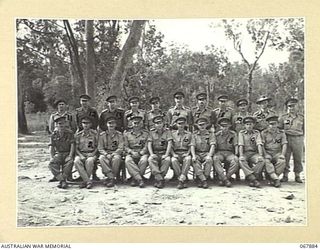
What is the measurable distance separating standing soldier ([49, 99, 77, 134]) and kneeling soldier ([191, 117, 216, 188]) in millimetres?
427

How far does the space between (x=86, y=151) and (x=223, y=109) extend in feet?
1.64

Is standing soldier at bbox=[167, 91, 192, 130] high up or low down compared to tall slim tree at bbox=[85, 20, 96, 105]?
down

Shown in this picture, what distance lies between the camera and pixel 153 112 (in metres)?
2.54

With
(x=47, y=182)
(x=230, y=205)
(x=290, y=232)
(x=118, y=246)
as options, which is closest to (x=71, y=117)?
(x=47, y=182)

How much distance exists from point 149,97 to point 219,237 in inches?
21.2

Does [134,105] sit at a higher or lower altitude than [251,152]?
higher

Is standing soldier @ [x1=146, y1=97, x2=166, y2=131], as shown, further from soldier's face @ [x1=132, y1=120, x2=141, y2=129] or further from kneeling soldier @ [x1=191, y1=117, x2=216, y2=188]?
kneeling soldier @ [x1=191, y1=117, x2=216, y2=188]

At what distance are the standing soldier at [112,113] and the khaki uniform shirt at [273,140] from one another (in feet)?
1.65

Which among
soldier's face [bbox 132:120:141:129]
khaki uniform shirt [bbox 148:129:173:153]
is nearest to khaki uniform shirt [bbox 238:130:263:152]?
khaki uniform shirt [bbox 148:129:173:153]

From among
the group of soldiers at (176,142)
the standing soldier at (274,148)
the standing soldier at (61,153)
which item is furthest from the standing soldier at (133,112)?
→ the standing soldier at (274,148)

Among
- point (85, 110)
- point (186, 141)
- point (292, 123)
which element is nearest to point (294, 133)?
point (292, 123)

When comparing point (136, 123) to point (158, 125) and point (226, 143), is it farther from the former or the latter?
point (226, 143)

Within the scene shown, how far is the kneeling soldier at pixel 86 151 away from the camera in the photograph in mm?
2523

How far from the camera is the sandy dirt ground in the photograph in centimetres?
248
